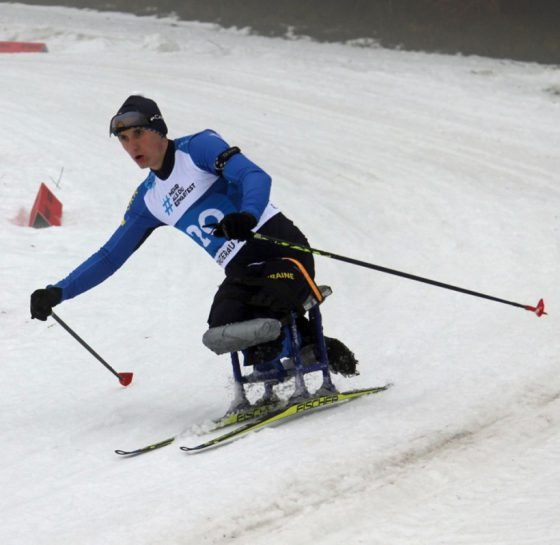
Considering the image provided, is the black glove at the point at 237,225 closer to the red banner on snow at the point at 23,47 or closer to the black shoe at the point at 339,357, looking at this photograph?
the black shoe at the point at 339,357

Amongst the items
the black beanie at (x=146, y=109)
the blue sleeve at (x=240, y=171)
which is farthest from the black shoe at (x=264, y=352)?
the black beanie at (x=146, y=109)

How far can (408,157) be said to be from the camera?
42.8 feet

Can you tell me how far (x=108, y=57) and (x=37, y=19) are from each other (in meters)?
3.45

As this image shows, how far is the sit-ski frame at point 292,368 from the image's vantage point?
20.2 ft

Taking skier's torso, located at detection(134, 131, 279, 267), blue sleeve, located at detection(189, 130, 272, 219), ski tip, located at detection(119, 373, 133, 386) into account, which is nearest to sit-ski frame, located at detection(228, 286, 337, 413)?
skier's torso, located at detection(134, 131, 279, 267)

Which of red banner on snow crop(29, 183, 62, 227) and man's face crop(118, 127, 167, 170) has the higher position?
man's face crop(118, 127, 167, 170)

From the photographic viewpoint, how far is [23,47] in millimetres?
18484

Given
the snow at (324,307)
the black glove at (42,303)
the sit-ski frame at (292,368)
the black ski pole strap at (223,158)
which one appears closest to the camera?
the snow at (324,307)

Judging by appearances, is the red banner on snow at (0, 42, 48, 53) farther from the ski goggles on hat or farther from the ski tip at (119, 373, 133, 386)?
the ski goggles on hat

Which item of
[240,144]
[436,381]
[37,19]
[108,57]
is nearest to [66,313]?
[436,381]

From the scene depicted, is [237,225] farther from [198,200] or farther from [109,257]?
[109,257]

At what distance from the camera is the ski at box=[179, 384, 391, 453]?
18.7 feet

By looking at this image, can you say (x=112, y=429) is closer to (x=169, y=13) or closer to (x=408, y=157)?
(x=408, y=157)

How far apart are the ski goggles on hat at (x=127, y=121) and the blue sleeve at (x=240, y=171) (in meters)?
0.30
